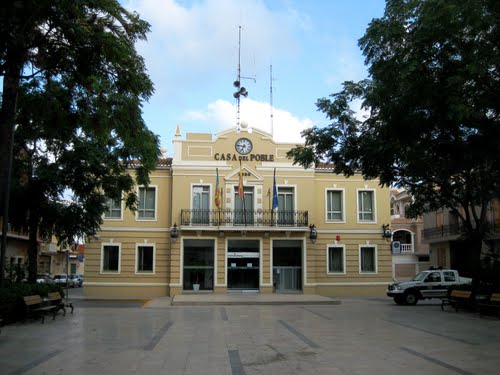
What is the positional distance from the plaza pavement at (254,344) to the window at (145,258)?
37.4 feet

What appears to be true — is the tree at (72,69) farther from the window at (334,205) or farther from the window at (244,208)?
the window at (334,205)

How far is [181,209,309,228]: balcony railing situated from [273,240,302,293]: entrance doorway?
139cm

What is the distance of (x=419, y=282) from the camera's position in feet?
84.3

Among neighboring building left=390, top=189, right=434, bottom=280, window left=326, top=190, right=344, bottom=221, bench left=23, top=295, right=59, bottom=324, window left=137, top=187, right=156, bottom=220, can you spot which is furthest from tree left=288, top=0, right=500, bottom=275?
neighboring building left=390, top=189, right=434, bottom=280

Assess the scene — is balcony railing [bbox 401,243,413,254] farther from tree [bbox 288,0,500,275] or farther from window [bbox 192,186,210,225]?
tree [bbox 288,0,500,275]

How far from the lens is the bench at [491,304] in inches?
688

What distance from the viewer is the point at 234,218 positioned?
30719 mm

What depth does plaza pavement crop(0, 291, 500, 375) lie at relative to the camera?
921 centimetres

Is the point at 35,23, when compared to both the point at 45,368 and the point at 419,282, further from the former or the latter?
the point at 419,282

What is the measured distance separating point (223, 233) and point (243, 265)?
2.32 metres

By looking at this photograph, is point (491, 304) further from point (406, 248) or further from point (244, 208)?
point (406, 248)

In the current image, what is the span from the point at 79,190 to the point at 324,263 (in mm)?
16602

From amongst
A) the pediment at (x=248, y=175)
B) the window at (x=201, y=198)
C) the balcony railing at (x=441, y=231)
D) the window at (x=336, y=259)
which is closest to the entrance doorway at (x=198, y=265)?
the window at (x=201, y=198)

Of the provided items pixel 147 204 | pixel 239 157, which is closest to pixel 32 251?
pixel 147 204
